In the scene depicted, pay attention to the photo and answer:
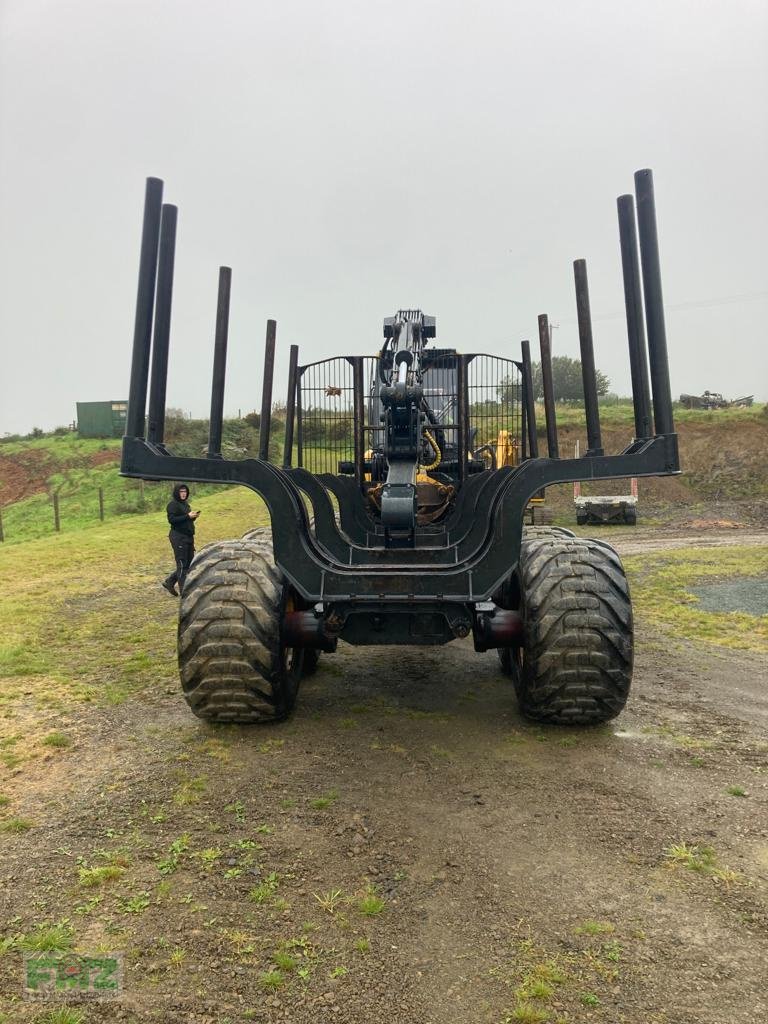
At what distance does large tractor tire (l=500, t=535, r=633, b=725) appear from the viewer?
156 inches

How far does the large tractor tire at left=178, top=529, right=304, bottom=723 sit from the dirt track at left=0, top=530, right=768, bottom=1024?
26 centimetres

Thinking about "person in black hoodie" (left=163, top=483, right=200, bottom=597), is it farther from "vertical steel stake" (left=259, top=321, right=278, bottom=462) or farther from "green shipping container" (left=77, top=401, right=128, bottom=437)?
"green shipping container" (left=77, top=401, right=128, bottom=437)

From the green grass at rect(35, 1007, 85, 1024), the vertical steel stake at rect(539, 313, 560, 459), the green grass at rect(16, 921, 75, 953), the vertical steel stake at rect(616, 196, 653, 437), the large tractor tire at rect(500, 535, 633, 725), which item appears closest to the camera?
the green grass at rect(35, 1007, 85, 1024)

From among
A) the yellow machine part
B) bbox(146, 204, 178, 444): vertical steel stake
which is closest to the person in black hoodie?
the yellow machine part

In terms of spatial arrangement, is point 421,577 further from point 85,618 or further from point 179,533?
point 179,533

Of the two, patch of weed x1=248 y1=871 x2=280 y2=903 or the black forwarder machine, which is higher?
the black forwarder machine

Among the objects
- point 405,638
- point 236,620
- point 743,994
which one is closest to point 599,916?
point 743,994

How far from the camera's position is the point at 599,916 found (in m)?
2.51

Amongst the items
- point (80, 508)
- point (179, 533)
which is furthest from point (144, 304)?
point (80, 508)

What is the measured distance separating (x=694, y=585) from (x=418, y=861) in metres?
8.06

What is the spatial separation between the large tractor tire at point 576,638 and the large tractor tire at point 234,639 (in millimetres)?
1531

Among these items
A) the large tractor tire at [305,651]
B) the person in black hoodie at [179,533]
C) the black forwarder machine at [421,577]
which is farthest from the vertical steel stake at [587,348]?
the person in black hoodie at [179,533]

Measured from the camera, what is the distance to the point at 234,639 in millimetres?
4027

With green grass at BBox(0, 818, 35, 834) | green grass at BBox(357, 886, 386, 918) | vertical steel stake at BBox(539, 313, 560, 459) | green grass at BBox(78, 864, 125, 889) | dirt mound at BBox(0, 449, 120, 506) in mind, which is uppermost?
dirt mound at BBox(0, 449, 120, 506)
